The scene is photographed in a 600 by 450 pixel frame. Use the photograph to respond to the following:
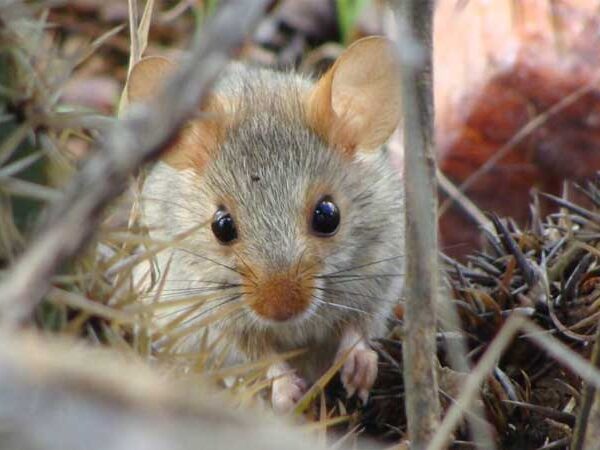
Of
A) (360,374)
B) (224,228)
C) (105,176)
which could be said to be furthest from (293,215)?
(105,176)

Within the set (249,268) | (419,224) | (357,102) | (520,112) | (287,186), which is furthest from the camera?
(520,112)

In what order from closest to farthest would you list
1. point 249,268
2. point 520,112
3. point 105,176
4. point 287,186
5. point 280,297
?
1. point 105,176
2. point 280,297
3. point 249,268
4. point 287,186
5. point 520,112

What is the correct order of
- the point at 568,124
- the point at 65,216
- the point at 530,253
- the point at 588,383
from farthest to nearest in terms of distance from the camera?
the point at 568,124, the point at 530,253, the point at 588,383, the point at 65,216

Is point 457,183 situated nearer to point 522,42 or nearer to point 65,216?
point 522,42

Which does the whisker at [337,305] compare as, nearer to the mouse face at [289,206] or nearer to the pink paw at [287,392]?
the mouse face at [289,206]

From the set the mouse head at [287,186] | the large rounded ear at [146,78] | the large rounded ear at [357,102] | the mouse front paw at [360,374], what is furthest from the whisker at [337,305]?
the large rounded ear at [146,78]

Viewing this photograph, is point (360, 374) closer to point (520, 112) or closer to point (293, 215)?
point (293, 215)

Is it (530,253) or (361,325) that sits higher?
(530,253)

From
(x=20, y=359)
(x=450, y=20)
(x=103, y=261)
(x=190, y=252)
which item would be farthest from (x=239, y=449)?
(x=450, y=20)
